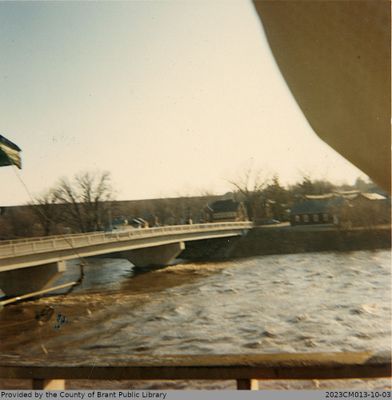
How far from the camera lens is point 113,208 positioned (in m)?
12.2

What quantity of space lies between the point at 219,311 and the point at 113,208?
5314 mm

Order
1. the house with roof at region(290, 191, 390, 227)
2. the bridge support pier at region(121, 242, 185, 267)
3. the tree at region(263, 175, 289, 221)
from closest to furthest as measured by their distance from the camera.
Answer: the house with roof at region(290, 191, 390, 227)
the tree at region(263, 175, 289, 221)
the bridge support pier at region(121, 242, 185, 267)

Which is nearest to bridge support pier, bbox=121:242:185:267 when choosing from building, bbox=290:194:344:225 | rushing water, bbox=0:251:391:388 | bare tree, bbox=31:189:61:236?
rushing water, bbox=0:251:391:388

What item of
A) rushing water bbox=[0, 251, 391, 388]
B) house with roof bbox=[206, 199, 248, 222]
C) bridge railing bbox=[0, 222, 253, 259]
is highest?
house with roof bbox=[206, 199, 248, 222]

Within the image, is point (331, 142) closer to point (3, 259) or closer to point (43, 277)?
point (3, 259)

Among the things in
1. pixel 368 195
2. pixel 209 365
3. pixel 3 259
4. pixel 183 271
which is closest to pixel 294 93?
pixel 209 365

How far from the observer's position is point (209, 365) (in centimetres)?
91

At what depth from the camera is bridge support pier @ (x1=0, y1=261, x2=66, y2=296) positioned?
9081 millimetres

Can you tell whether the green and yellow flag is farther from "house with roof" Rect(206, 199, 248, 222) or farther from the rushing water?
"house with roof" Rect(206, 199, 248, 222)

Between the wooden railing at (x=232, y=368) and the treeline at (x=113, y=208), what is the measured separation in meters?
8.46

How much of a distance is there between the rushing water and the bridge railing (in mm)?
1328

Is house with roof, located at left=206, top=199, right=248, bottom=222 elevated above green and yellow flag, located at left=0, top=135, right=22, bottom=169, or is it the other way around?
green and yellow flag, located at left=0, top=135, right=22, bottom=169

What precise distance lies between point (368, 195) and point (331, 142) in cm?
886

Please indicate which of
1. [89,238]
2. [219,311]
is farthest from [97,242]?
[219,311]
